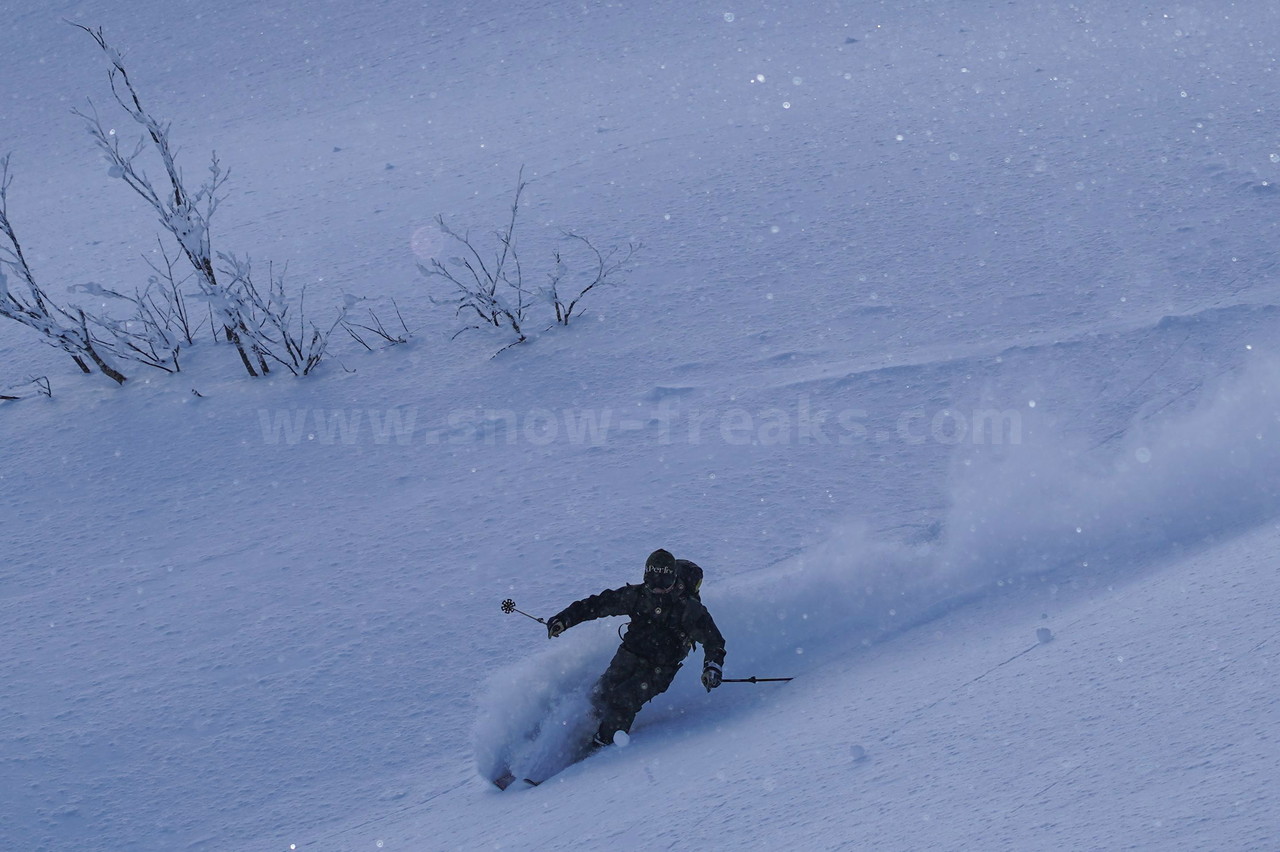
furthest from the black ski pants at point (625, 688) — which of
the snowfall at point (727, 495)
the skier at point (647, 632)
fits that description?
the snowfall at point (727, 495)

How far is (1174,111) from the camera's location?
920 cm

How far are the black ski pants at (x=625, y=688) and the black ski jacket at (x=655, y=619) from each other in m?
0.04

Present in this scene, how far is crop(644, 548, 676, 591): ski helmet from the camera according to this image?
4.35 metres

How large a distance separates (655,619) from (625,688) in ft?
1.10

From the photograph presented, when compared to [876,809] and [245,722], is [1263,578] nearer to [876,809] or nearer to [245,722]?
[876,809]

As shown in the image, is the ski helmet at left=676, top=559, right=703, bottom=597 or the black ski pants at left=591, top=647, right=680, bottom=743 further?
the ski helmet at left=676, top=559, right=703, bottom=597

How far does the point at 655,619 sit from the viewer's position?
14.5ft

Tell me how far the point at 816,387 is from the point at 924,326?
1054mm

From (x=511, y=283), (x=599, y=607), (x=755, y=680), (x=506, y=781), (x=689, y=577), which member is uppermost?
(x=511, y=283)

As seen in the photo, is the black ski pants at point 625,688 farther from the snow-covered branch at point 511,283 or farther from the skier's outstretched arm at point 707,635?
the snow-covered branch at point 511,283

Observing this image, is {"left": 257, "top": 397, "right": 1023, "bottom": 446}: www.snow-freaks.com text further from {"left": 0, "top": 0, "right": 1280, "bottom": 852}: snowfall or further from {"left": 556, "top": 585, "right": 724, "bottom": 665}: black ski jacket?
{"left": 556, "top": 585, "right": 724, "bottom": 665}: black ski jacket

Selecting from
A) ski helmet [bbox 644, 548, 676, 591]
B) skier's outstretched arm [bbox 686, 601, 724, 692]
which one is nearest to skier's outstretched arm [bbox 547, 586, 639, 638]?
ski helmet [bbox 644, 548, 676, 591]

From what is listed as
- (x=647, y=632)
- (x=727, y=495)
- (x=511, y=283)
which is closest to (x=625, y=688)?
(x=647, y=632)

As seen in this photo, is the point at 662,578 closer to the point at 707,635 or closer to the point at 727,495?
the point at 707,635
